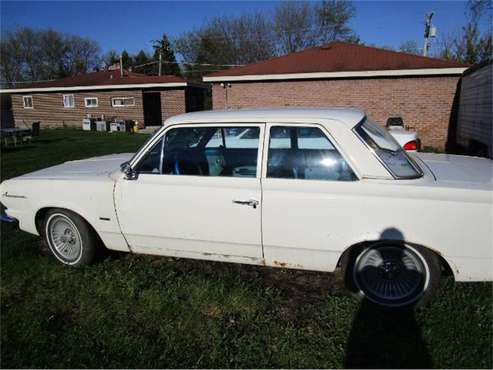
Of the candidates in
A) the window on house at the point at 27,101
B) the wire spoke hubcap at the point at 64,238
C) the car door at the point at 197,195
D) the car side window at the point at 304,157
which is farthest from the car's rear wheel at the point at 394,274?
the window on house at the point at 27,101

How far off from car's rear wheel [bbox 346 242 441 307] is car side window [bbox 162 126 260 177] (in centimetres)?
136

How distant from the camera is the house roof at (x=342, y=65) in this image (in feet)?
45.1

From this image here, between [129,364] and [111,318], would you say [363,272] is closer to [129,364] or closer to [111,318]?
[129,364]

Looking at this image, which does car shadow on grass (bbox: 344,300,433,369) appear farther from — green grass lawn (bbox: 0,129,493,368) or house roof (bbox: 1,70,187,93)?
house roof (bbox: 1,70,187,93)

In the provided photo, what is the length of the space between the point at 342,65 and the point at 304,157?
13515mm

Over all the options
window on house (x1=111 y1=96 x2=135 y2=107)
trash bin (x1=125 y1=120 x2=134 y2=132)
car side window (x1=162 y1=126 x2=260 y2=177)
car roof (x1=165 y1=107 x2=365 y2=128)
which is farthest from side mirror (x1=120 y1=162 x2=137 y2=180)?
window on house (x1=111 y1=96 x2=135 y2=107)

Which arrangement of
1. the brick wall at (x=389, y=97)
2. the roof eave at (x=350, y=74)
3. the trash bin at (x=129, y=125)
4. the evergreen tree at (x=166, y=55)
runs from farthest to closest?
the evergreen tree at (x=166, y=55) < the trash bin at (x=129, y=125) < the brick wall at (x=389, y=97) < the roof eave at (x=350, y=74)

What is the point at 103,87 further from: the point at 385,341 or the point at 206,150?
the point at 385,341

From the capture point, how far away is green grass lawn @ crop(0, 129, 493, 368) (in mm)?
2510

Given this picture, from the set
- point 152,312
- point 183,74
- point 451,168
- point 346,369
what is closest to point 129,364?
point 152,312

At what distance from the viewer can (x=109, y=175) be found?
3588 millimetres

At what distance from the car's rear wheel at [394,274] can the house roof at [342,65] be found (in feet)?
A: 41.8

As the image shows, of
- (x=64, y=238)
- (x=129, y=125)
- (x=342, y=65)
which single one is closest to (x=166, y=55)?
(x=129, y=125)

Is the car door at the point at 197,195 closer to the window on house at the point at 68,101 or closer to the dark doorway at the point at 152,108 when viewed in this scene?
the dark doorway at the point at 152,108
